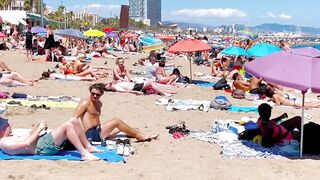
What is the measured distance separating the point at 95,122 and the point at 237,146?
76.1 inches

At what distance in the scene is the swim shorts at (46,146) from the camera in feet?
16.9

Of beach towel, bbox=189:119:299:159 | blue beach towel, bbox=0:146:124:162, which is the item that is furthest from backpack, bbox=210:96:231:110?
blue beach towel, bbox=0:146:124:162

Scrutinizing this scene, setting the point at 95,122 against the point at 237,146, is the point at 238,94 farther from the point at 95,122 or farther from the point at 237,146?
the point at 95,122

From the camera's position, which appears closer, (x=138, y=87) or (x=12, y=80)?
(x=138, y=87)

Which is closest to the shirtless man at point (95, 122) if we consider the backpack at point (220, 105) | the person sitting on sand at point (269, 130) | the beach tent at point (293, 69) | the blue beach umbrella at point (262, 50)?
the person sitting on sand at point (269, 130)

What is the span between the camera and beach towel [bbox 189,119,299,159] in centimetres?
568

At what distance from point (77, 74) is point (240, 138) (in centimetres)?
721

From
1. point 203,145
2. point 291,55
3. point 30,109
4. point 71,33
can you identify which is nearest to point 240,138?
point 203,145

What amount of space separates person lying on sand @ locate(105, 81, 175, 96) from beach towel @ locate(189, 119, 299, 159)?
3485mm

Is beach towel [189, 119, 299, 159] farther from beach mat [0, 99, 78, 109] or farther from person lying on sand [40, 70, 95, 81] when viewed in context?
person lying on sand [40, 70, 95, 81]

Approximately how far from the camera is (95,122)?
5.66 meters

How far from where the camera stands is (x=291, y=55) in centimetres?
564

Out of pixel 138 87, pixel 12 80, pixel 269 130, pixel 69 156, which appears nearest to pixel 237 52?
pixel 138 87

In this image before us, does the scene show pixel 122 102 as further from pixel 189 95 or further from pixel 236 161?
pixel 236 161
